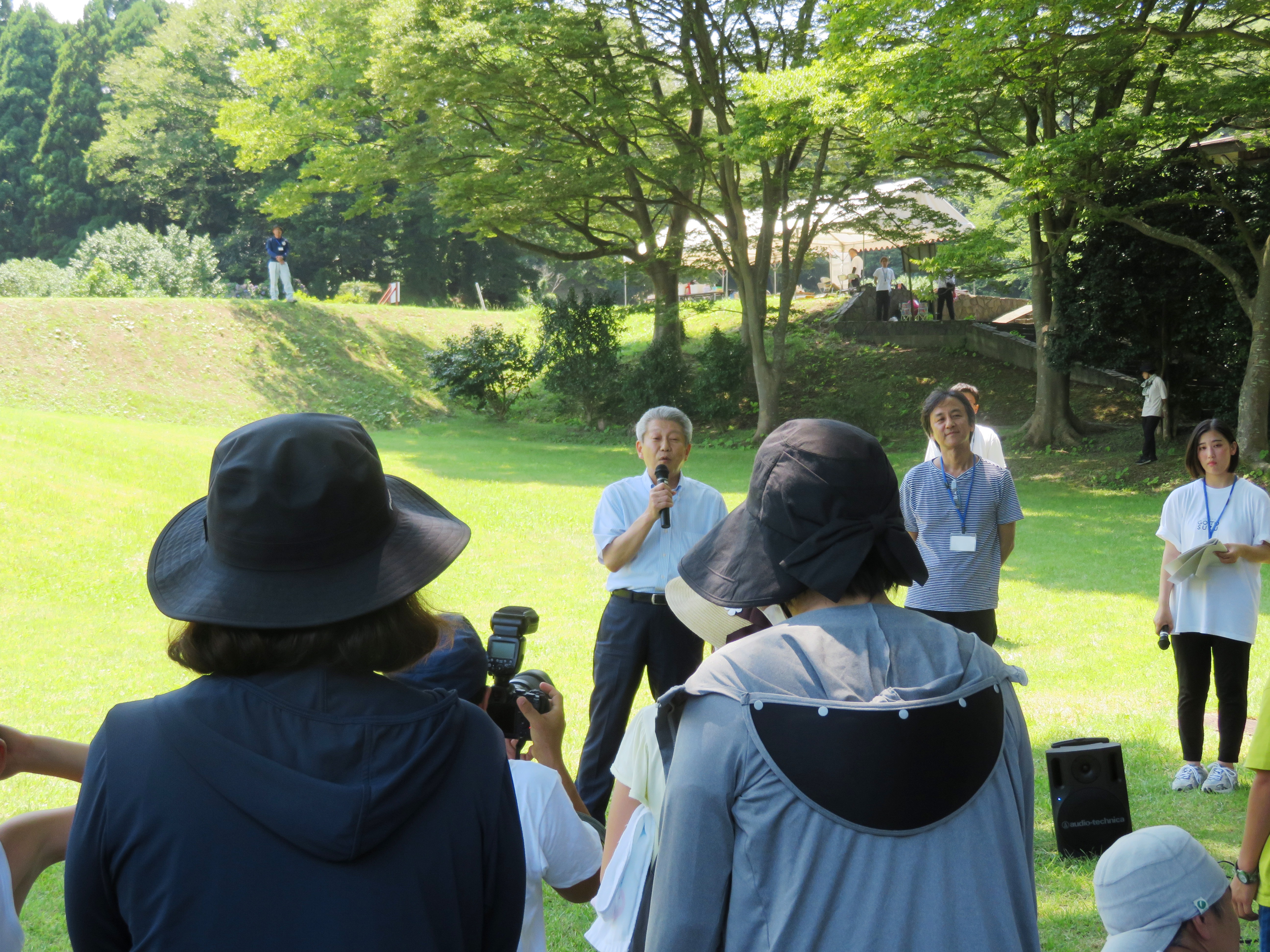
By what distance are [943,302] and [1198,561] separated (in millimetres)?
25498

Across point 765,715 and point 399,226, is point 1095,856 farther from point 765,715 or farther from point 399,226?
point 399,226

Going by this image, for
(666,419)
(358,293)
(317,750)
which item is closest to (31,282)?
(358,293)

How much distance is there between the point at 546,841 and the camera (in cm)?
230

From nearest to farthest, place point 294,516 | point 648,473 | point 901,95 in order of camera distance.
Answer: point 294,516 < point 648,473 < point 901,95

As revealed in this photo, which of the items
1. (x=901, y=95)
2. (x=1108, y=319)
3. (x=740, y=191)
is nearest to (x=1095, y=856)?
(x=901, y=95)

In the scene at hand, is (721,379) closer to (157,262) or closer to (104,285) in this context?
(104,285)

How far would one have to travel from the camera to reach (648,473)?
4871 millimetres

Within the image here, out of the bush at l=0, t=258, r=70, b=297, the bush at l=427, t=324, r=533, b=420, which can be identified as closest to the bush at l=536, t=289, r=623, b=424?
the bush at l=427, t=324, r=533, b=420

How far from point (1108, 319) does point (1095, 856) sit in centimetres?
1616

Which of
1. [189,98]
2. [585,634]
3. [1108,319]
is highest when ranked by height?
[189,98]

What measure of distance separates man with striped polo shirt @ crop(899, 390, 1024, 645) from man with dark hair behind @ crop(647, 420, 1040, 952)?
3.63m

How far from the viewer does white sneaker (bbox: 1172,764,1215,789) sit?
525cm

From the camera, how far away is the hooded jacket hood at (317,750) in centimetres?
130

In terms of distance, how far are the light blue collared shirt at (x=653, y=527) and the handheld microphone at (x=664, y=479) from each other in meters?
0.04
